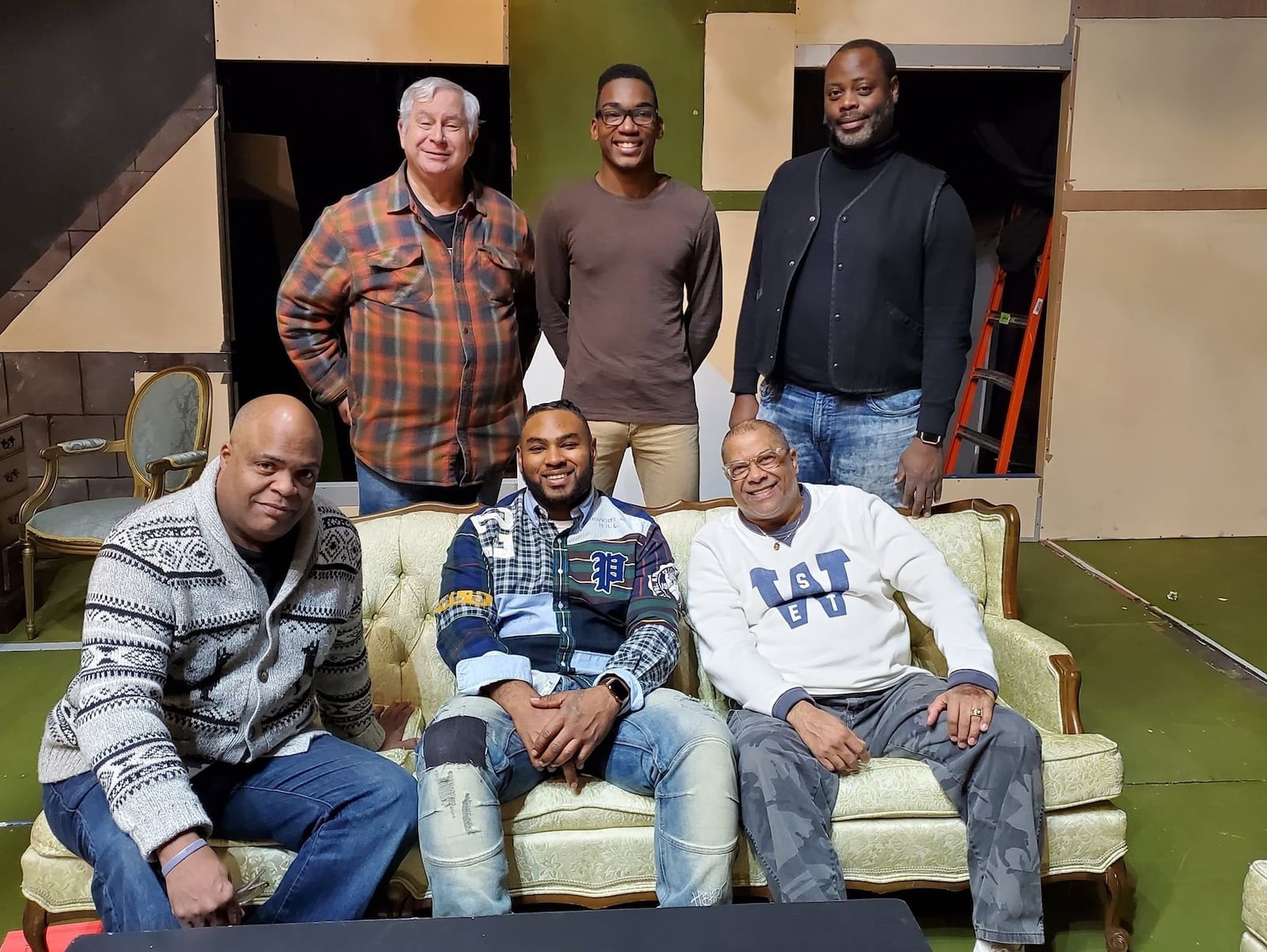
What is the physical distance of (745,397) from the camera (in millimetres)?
2947

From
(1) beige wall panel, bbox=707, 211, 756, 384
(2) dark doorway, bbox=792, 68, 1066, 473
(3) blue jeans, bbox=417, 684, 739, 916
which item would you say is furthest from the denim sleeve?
(2) dark doorway, bbox=792, 68, 1066, 473

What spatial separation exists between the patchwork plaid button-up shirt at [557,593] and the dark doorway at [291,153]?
8.74ft

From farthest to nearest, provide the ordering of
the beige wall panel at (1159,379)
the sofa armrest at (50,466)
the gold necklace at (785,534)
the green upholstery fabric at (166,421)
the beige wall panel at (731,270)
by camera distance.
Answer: the beige wall panel at (1159,379) < the beige wall panel at (731,270) < the green upholstery fabric at (166,421) < the sofa armrest at (50,466) < the gold necklace at (785,534)

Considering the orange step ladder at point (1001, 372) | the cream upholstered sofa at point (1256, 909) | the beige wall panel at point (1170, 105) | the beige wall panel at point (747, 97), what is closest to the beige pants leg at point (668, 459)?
the cream upholstered sofa at point (1256, 909)

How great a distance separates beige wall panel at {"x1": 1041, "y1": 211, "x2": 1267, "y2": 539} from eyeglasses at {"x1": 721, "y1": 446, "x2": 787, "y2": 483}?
125 inches

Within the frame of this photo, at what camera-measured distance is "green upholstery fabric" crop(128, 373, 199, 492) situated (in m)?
4.24

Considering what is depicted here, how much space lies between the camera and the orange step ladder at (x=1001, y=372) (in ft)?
16.9

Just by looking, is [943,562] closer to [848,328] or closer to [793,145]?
[848,328]

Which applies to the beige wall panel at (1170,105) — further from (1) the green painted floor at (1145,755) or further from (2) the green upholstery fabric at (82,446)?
(2) the green upholstery fabric at (82,446)

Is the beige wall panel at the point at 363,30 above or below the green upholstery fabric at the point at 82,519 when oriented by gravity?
above

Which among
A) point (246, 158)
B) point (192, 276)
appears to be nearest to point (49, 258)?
point (192, 276)

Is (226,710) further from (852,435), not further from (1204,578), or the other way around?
(1204,578)

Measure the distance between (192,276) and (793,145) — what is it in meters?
2.65

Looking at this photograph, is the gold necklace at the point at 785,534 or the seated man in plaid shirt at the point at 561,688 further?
the gold necklace at the point at 785,534
